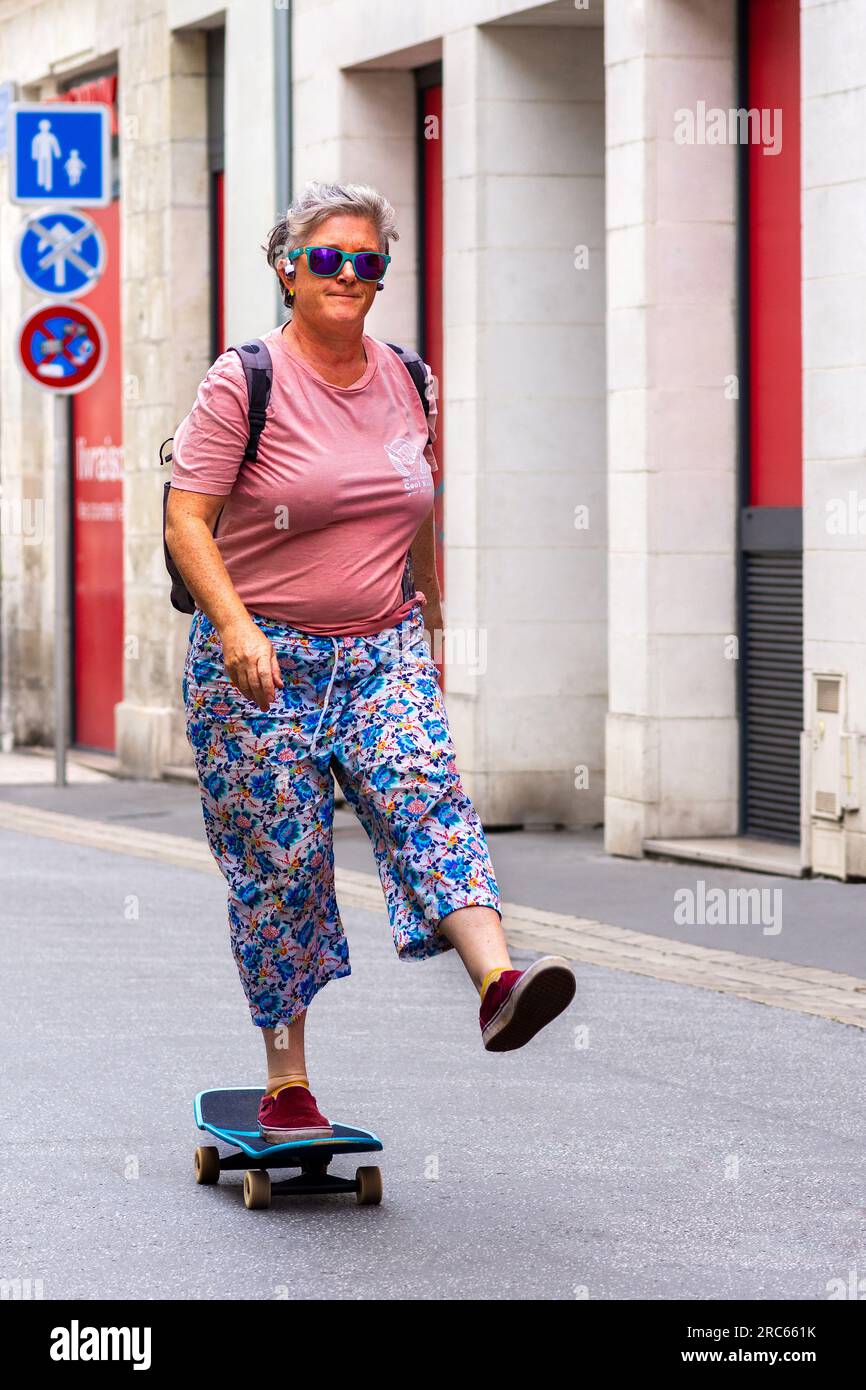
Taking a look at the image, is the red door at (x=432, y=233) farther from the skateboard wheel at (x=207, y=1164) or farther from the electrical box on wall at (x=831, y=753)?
the skateboard wheel at (x=207, y=1164)

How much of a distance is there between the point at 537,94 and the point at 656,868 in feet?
13.7

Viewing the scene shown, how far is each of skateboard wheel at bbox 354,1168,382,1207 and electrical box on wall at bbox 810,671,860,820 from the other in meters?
5.54

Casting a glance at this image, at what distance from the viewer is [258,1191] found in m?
5.83

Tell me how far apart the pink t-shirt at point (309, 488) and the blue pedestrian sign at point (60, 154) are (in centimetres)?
1161

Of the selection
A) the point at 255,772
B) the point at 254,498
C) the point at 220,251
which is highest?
the point at 220,251

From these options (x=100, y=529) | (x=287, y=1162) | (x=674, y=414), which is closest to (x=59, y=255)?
(x=100, y=529)

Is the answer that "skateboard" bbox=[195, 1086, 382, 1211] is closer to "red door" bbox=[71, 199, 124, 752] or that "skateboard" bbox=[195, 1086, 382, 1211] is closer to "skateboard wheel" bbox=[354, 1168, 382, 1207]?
"skateboard wheel" bbox=[354, 1168, 382, 1207]

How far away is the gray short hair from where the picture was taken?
5742 millimetres

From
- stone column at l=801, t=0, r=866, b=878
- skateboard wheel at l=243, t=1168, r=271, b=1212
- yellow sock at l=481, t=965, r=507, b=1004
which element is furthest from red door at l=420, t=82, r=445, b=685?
yellow sock at l=481, t=965, r=507, b=1004

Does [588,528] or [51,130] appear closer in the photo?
[588,528]

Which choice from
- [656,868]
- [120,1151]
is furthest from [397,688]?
[656,868]

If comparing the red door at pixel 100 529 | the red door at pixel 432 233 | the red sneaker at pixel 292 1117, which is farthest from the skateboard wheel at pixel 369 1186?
the red door at pixel 100 529

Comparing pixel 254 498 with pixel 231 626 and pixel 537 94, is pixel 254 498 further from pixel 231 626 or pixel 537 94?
pixel 537 94

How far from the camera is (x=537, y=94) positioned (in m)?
14.1
